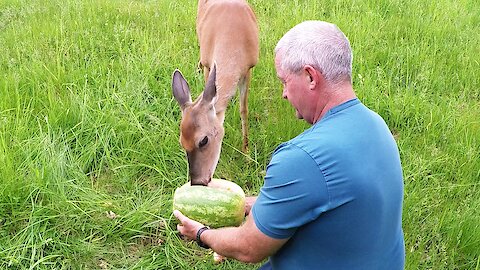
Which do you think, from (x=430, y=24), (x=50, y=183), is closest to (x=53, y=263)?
(x=50, y=183)

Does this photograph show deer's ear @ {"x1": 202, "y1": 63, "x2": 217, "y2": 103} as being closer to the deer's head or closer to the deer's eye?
the deer's head

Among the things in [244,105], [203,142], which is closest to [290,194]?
[203,142]

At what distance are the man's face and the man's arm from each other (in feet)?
1.73

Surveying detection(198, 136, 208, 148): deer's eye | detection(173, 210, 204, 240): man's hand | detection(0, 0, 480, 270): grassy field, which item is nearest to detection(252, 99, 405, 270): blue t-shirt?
detection(173, 210, 204, 240): man's hand

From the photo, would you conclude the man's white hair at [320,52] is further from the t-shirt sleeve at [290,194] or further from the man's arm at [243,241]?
the man's arm at [243,241]

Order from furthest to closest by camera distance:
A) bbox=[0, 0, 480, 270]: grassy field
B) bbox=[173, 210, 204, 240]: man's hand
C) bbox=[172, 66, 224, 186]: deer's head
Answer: bbox=[172, 66, 224, 186]: deer's head, bbox=[0, 0, 480, 270]: grassy field, bbox=[173, 210, 204, 240]: man's hand

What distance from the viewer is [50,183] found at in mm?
3963

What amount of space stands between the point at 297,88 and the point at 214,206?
91cm

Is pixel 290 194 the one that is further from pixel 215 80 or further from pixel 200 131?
pixel 215 80

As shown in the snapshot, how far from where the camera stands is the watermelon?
3107mm

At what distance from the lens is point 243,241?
2582 mm

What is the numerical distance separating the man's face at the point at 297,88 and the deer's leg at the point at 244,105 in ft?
7.41

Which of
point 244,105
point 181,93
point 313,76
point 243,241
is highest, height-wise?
point 313,76

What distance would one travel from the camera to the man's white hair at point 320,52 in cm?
239
